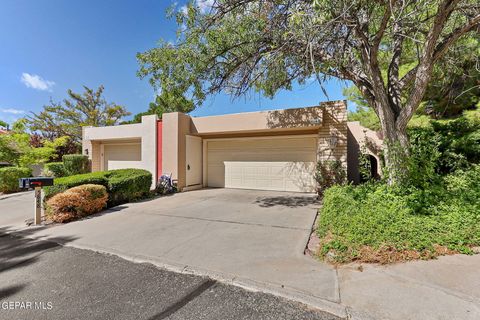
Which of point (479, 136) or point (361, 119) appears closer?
point (479, 136)

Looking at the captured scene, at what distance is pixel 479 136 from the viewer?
647 centimetres

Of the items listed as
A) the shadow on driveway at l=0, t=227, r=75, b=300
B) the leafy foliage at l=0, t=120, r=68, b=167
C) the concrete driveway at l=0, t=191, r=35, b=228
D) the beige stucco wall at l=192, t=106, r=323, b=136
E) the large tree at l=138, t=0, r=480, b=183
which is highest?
the large tree at l=138, t=0, r=480, b=183

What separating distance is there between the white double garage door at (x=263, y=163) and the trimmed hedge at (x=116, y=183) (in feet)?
11.8

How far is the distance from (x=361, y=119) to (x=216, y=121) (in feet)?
23.6

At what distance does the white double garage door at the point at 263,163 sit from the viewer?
9.83 meters

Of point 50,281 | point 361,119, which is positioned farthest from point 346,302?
point 361,119

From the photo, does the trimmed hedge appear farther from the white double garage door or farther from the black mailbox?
the white double garage door

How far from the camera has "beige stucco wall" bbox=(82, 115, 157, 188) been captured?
1090 centimetres

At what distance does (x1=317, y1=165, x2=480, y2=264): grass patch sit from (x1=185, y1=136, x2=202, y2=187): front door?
705 cm

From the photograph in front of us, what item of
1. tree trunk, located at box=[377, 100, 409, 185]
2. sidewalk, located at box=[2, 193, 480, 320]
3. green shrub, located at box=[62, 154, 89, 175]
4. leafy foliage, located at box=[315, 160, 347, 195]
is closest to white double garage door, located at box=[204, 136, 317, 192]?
leafy foliage, located at box=[315, 160, 347, 195]

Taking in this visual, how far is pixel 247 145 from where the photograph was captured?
426 inches

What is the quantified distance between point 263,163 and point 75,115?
21.4 m

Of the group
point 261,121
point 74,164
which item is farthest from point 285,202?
point 74,164

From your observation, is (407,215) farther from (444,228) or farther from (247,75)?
(247,75)
